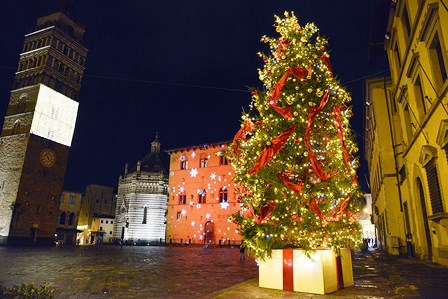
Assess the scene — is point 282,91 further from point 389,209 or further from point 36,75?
point 36,75

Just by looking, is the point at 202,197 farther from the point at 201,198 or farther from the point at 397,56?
the point at 397,56

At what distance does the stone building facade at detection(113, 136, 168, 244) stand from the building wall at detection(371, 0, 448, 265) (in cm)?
4151

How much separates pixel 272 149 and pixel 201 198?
112 feet

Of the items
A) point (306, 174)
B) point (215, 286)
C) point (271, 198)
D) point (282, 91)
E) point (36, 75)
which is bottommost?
point (215, 286)

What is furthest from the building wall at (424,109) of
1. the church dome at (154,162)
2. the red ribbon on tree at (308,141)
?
the church dome at (154,162)

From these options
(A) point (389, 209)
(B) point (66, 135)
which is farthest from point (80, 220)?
(A) point (389, 209)

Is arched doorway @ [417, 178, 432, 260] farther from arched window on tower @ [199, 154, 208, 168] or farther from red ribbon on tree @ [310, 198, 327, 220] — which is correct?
arched window on tower @ [199, 154, 208, 168]

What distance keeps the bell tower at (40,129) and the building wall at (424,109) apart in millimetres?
39422

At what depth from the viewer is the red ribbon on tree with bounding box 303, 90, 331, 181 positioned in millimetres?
7391

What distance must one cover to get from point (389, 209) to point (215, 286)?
51.2 feet

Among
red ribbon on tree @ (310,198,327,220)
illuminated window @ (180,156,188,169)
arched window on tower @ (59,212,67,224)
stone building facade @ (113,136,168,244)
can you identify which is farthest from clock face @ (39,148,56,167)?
red ribbon on tree @ (310,198,327,220)

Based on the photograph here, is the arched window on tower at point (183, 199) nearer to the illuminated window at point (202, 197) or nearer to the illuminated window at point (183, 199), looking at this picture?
the illuminated window at point (183, 199)

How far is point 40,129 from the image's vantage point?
131ft

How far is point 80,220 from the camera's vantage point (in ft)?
208
